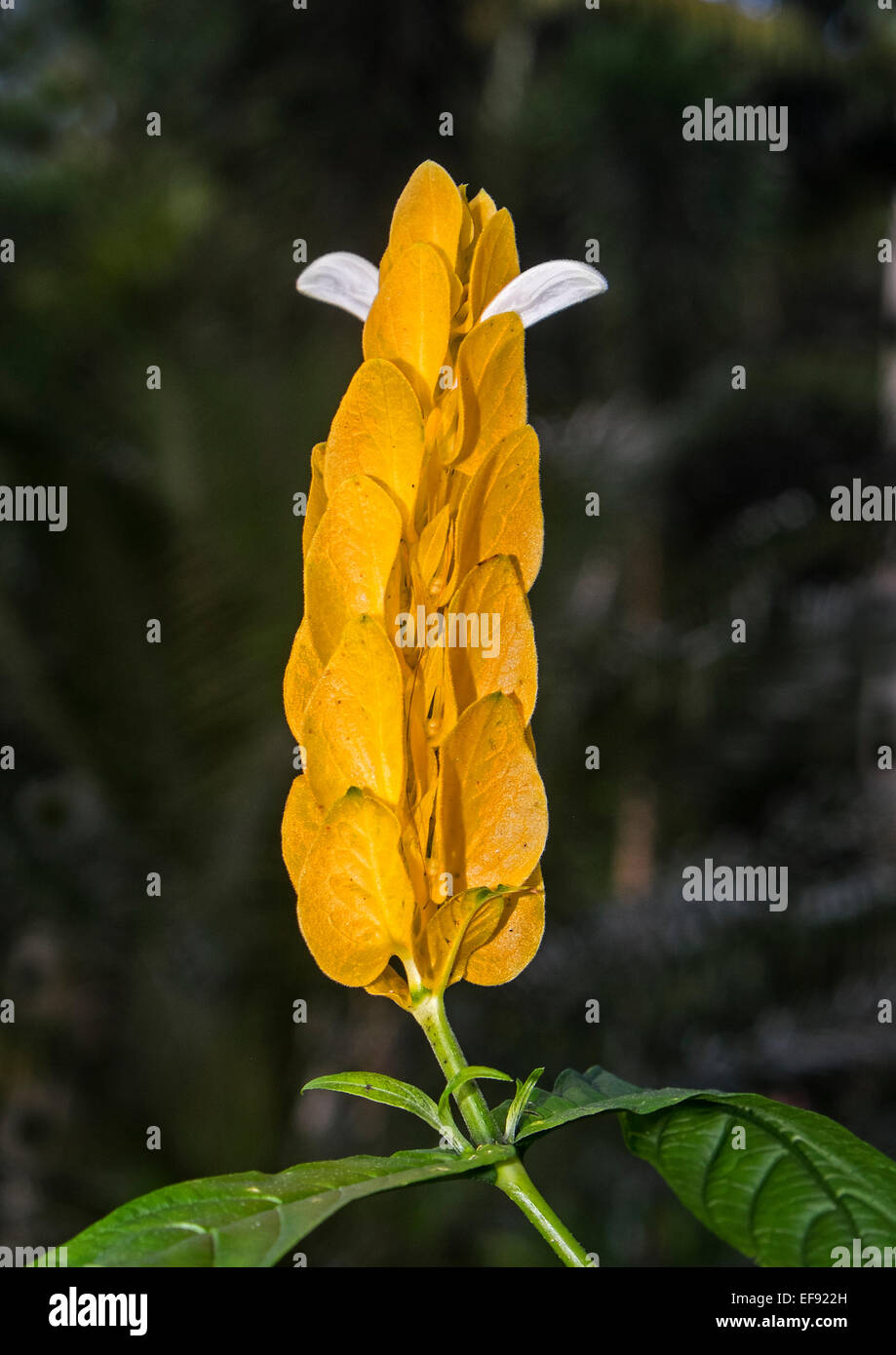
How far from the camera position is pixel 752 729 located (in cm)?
267

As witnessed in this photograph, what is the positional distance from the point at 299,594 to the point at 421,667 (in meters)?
1.54

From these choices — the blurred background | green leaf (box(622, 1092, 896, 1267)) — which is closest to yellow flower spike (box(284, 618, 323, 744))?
green leaf (box(622, 1092, 896, 1267))

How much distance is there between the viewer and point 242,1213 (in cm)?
19

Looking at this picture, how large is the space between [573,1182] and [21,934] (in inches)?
46.5

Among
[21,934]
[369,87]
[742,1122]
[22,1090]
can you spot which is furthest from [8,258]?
[742,1122]

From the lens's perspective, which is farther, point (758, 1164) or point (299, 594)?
point (299, 594)

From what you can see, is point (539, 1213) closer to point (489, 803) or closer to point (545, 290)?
point (489, 803)

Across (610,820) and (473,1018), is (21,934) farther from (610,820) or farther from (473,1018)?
Result: (610,820)

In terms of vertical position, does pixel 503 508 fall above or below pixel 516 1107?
above

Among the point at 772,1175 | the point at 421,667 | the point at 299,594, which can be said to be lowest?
the point at 772,1175

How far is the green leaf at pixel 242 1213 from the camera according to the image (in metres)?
0.18

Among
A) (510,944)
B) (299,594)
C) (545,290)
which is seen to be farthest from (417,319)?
(299,594)

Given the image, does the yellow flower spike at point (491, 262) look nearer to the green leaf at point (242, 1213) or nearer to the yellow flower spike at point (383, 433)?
the yellow flower spike at point (383, 433)

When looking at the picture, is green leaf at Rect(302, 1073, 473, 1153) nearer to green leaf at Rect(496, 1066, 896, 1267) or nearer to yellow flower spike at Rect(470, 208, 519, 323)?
green leaf at Rect(496, 1066, 896, 1267)
